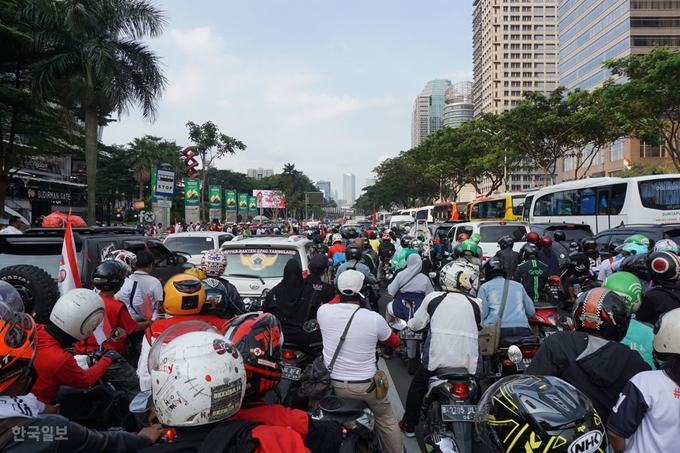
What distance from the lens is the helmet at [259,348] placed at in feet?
7.22

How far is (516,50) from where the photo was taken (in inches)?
4712

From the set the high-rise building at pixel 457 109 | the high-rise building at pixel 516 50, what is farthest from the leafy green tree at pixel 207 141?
the high-rise building at pixel 457 109

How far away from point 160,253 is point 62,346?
5299 mm

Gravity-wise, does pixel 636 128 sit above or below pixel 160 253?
above

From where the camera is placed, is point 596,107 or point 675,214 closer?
point 675,214

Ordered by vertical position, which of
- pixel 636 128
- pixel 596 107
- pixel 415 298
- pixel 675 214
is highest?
pixel 596 107

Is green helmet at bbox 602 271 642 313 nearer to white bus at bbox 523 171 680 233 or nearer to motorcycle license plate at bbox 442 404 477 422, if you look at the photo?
motorcycle license plate at bbox 442 404 477 422

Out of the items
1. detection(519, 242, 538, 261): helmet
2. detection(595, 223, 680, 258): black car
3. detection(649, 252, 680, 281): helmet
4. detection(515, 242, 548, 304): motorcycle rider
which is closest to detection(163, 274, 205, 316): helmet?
detection(649, 252, 680, 281): helmet

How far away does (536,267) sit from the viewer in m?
6.79

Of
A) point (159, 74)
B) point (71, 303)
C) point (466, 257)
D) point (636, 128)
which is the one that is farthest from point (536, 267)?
point (159, 74)

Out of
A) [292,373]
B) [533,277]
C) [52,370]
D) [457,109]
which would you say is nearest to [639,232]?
[533,277]

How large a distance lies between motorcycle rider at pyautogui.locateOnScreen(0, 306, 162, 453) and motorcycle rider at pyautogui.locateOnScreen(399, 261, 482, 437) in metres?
2.41

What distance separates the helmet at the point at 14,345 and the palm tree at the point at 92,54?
20.8 metres

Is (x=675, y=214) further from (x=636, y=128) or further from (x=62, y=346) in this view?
(x=62, y=346)
